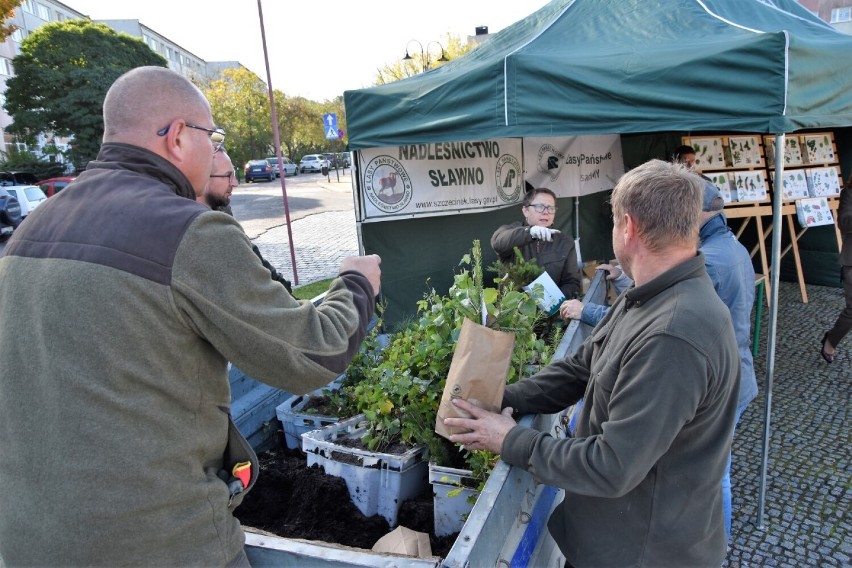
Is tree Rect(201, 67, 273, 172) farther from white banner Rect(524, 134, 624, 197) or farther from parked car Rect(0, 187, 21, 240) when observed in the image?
white banner Rect(524, 134, 624, 197)

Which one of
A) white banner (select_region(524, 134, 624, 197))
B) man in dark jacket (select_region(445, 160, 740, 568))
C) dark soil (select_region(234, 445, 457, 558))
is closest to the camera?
man in dark jacket (select_region(445, 160, 740, 568))

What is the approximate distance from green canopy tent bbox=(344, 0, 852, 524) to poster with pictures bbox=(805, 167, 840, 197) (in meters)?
2.29

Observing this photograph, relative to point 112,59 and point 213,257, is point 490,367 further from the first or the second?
point 112,59

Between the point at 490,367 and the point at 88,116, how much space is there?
33.7 meters

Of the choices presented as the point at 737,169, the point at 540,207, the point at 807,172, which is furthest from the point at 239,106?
the point at 540,207

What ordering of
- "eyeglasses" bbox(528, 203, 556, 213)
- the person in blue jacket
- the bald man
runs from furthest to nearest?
1. "eyeglasses" bbox(528, 203, 556, 213)
2. the person in blue jacket
3. the bald man

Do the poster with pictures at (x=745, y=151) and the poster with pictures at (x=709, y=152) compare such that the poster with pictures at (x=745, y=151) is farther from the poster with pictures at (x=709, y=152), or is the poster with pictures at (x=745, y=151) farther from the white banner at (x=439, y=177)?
the white banner at (x=439, y=177)

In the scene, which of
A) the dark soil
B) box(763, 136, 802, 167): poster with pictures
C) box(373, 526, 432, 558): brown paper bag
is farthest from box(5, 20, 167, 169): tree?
box(373, 526, 432, 558): brown paper bag

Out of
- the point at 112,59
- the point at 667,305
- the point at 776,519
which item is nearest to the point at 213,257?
the point at 667,305

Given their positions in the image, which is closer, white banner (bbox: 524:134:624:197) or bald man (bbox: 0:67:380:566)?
bald man (bbox: 0:67:380:566)

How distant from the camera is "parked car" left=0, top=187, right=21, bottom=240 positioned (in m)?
15.5

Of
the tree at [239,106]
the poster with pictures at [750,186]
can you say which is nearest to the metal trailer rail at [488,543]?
the poster with pictures at [750,186]

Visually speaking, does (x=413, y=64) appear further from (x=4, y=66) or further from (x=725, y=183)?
(x=4, y=66)

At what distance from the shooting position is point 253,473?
4.75 feet
